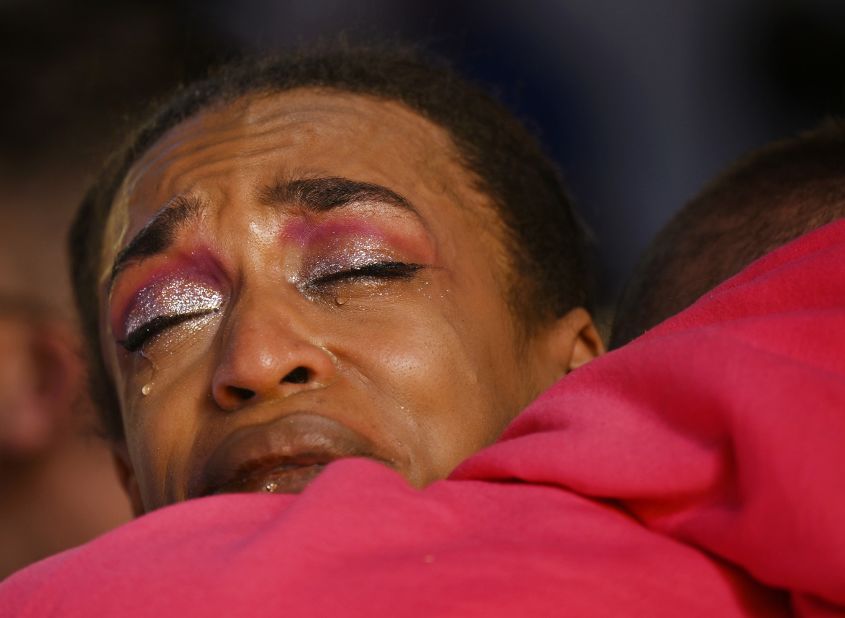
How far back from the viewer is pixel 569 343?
2.07m

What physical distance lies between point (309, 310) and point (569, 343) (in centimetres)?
60

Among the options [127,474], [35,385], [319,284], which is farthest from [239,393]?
[35,385]

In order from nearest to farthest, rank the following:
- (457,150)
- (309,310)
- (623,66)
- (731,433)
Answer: (731,433), (309,310), (457,150), (623,66)

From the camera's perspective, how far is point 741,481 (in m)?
1.07

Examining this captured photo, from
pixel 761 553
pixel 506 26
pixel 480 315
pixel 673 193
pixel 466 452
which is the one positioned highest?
pixel 506 26

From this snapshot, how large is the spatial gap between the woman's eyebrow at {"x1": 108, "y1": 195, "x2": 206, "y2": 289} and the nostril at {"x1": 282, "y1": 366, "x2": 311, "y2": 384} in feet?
1.21

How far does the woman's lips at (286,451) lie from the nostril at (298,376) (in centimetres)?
6

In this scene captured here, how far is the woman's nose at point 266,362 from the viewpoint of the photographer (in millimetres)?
1526

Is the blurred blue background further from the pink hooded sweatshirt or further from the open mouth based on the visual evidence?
the pink hooded sweatshirt

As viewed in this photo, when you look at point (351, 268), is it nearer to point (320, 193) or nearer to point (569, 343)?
point (320, 193)

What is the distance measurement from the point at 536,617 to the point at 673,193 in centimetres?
316

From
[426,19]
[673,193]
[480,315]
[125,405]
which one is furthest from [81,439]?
[673,193]

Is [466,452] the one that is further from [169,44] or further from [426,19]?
[426,19]

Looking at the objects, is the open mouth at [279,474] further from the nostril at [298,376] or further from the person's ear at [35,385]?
the person's ear at [35,385]
